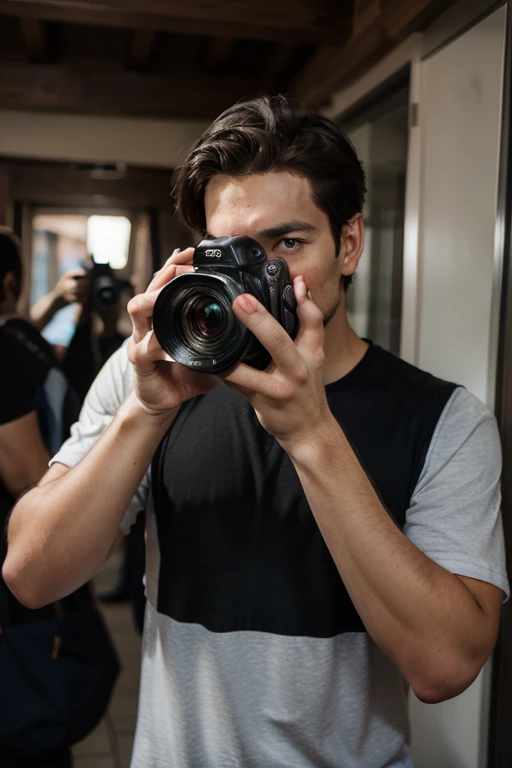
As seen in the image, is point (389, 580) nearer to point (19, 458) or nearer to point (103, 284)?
point (19, 458)

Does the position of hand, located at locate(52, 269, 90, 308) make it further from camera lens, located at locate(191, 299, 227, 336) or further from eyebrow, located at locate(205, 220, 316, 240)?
camera lens, located at locate(191, 299, 227, 336)

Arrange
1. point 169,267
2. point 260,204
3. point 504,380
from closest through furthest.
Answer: point 169,267
point 260,204
point 504,380

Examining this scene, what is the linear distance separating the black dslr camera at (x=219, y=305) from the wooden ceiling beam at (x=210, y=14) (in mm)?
1229

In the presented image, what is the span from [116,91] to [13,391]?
169 cm

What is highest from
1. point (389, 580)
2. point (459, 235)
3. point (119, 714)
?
point (459, 235)

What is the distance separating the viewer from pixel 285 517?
3.14ft

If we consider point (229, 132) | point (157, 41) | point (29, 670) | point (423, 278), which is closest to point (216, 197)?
point (229, 132)

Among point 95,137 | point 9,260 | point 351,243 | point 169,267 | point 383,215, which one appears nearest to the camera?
point 169,267

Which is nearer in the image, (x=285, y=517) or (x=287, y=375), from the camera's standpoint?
(x=287, y=375)

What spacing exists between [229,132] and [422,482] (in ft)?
1.74

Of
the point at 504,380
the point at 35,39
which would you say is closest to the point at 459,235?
the point at 504,380

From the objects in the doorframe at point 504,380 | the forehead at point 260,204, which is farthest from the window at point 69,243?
the forehead at point 260,204

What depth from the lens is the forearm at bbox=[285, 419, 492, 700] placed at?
0.80 m

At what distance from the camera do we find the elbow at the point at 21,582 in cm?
94
